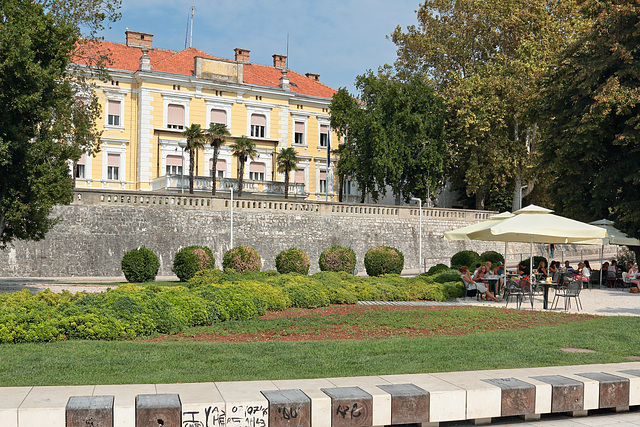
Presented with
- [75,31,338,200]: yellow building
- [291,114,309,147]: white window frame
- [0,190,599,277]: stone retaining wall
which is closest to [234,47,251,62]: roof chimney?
[75,31,338,200]: yellow building

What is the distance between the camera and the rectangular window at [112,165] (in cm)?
4922

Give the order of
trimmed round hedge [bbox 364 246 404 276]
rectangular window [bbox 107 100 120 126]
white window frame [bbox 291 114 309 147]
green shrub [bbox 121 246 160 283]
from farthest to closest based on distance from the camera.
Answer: white window frame [bbox 291 114 309 147]
rectangular window [bbox 107 100 120 126]
trimmed round hedge [bbox 364 246 404 276]
green shrub [bbox 121 246 160 283]

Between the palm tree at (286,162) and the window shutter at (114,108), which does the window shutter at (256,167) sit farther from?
the window shutter at (114,108)

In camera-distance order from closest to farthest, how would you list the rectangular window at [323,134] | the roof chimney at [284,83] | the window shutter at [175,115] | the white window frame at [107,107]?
1. the white window frame at [107,107]
2. the window shutter at [175,115]
3. the roof chimney at [284,83]
4. the rectangular window at [323,134]

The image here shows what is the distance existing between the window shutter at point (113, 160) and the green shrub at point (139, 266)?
2188 cm

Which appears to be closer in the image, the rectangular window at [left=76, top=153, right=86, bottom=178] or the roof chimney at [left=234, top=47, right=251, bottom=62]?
the rectangular window at [left=76, top=153, right=86, bottom=178]

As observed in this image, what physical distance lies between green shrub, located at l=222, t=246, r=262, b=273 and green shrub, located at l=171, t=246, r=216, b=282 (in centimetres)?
85

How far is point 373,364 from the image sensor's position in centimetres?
989

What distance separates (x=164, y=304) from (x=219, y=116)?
129 ft

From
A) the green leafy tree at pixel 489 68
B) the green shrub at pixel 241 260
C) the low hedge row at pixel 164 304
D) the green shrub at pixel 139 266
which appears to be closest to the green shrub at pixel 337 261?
the green shrub at pixel 241 260

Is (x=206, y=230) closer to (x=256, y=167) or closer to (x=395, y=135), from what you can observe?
(x=395, y=135)

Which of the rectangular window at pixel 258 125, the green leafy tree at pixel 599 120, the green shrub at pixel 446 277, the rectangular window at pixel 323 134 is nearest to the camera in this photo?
the green shrub at pixel 446 277

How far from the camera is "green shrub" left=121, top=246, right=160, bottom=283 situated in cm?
2872

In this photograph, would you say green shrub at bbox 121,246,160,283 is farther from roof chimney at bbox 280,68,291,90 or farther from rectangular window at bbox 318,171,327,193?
rectangular window at bbox 318,171,327,193
